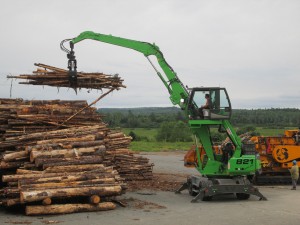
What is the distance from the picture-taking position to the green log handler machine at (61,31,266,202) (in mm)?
16938

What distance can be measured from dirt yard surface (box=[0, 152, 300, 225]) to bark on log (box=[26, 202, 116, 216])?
0.21 m

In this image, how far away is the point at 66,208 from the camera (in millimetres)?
14094

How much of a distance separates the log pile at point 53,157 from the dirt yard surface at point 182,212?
62 centimetres

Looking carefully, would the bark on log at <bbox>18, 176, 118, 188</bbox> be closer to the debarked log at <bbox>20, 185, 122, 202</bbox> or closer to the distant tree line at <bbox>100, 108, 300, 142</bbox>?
the debarked log at <bbox>20, 185, 122, 202</bbox>

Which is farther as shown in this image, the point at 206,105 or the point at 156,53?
the point at 156,53

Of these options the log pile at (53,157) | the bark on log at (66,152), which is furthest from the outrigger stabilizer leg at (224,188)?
the bark on log at (66,152)

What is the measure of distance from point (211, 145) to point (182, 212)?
4307 millimetres

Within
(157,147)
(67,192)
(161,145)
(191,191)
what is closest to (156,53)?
(191,191)

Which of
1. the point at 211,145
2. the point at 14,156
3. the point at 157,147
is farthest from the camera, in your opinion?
the point at 157,147

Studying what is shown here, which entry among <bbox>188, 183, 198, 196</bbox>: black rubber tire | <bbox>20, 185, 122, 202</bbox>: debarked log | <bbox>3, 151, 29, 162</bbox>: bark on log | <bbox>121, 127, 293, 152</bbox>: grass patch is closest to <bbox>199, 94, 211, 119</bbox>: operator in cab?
<bbox>188, 183, 198, 196</bbox>: black rubber tire

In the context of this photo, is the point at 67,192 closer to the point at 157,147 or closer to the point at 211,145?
the point at 211,145

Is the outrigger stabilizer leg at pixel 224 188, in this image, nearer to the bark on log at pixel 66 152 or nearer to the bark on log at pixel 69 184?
the bark on log at pixel 69 184

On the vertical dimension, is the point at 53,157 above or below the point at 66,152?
below

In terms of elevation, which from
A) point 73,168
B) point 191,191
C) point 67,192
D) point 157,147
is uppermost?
point 73,168
